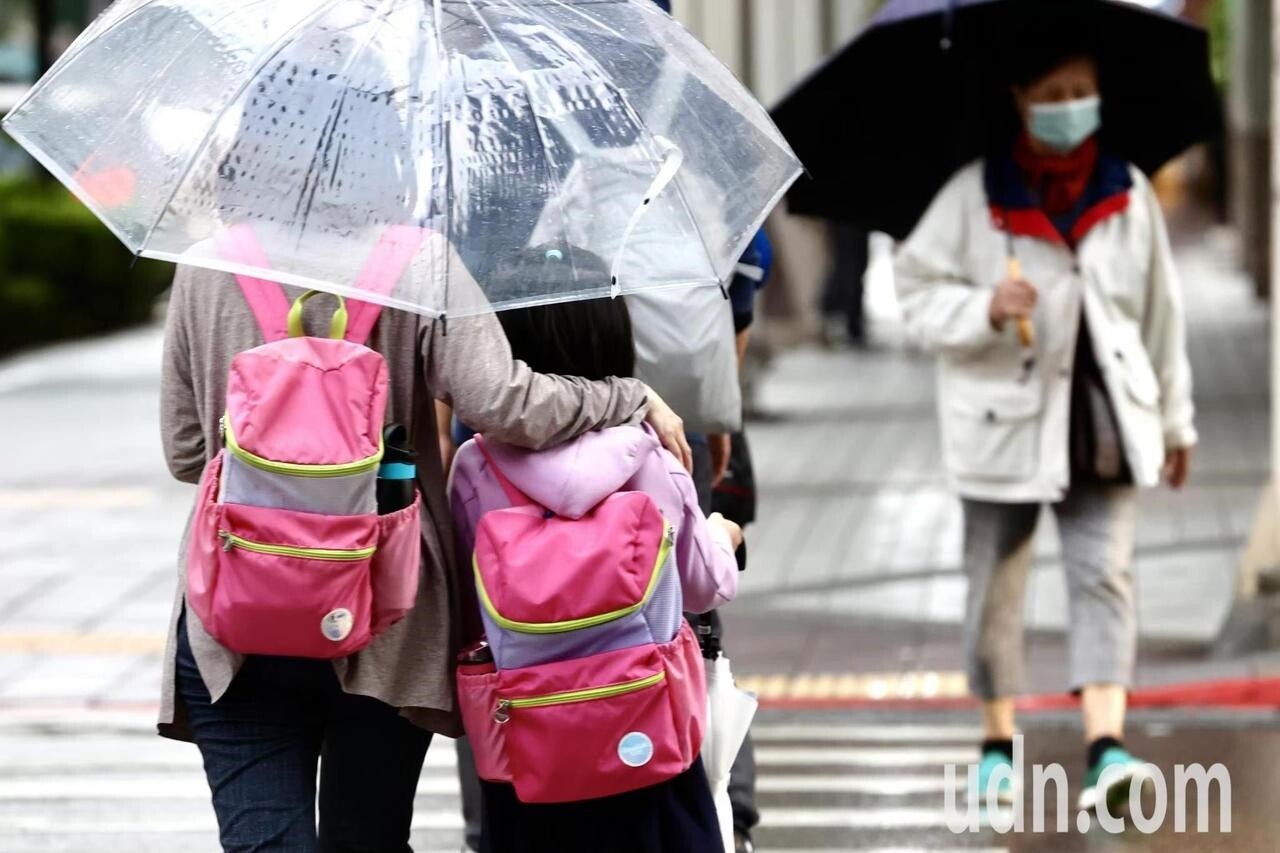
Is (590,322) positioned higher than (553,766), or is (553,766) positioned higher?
(590,322)

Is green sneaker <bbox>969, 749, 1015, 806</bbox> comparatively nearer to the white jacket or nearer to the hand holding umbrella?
the white jacket

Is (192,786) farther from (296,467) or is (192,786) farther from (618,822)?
(296,467)

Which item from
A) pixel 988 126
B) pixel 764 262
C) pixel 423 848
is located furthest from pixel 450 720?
pixel 988 126

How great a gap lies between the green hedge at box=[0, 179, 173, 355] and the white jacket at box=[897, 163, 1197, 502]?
47.3 ft

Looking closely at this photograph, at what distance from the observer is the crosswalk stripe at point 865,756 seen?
618 centimetres

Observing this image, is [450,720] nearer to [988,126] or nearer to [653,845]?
[653,845]

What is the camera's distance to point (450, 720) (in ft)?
11.5

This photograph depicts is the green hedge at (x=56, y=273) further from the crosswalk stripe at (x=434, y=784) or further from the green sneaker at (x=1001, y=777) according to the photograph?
Result: the green sneaker at (x=1001, y=777)

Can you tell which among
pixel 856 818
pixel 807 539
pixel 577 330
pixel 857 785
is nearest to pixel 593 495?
pixel 577 330

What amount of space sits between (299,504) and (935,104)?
3.07 meters

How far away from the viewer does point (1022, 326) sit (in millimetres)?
5297

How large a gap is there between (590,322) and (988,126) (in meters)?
2.51

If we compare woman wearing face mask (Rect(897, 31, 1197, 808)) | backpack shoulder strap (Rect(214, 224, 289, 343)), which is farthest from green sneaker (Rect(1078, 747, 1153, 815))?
backpack shoulder strap (Rect(214, 224, 289, 343))

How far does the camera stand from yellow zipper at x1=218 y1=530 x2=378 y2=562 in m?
3.12
